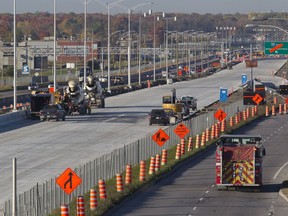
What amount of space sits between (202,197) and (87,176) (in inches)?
175

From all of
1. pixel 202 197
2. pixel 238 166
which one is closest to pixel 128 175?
pixel 202 197

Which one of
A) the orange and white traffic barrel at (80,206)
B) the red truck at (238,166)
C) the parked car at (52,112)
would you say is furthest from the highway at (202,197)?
the parked car at (52,112)

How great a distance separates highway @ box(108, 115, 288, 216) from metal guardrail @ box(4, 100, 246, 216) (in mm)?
1741

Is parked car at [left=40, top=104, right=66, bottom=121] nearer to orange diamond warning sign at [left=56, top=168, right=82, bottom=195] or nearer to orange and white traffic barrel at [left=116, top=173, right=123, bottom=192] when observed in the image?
orange and white traffic barrel at [left=116, top=173, right=123, bottom=192]

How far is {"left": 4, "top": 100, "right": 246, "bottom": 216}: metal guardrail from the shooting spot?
1256 inches

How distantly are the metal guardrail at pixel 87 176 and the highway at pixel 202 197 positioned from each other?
1741 mm

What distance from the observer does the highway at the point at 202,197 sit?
35906 millimetres

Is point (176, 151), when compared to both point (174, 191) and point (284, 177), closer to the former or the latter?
point (284, 177)

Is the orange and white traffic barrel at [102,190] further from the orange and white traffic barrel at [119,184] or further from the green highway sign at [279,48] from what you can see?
the green highway sign at [279,48]

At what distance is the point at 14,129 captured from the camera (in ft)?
238

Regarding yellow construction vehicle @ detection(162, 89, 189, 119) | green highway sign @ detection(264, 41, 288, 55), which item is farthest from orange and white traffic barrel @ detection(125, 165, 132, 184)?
yellow construction vehicle @ detection(162, 89, 189, 119)

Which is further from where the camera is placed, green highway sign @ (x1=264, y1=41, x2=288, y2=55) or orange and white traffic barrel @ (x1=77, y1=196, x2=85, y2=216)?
green highway sign @ (x1=264, y1=41, x2=288, y2=55)

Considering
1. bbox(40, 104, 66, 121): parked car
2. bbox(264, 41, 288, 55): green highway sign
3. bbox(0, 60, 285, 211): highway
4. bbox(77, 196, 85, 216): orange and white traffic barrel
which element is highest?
bbox(264, 41, 288, 55): green highway sign

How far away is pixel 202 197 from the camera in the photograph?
131ft
